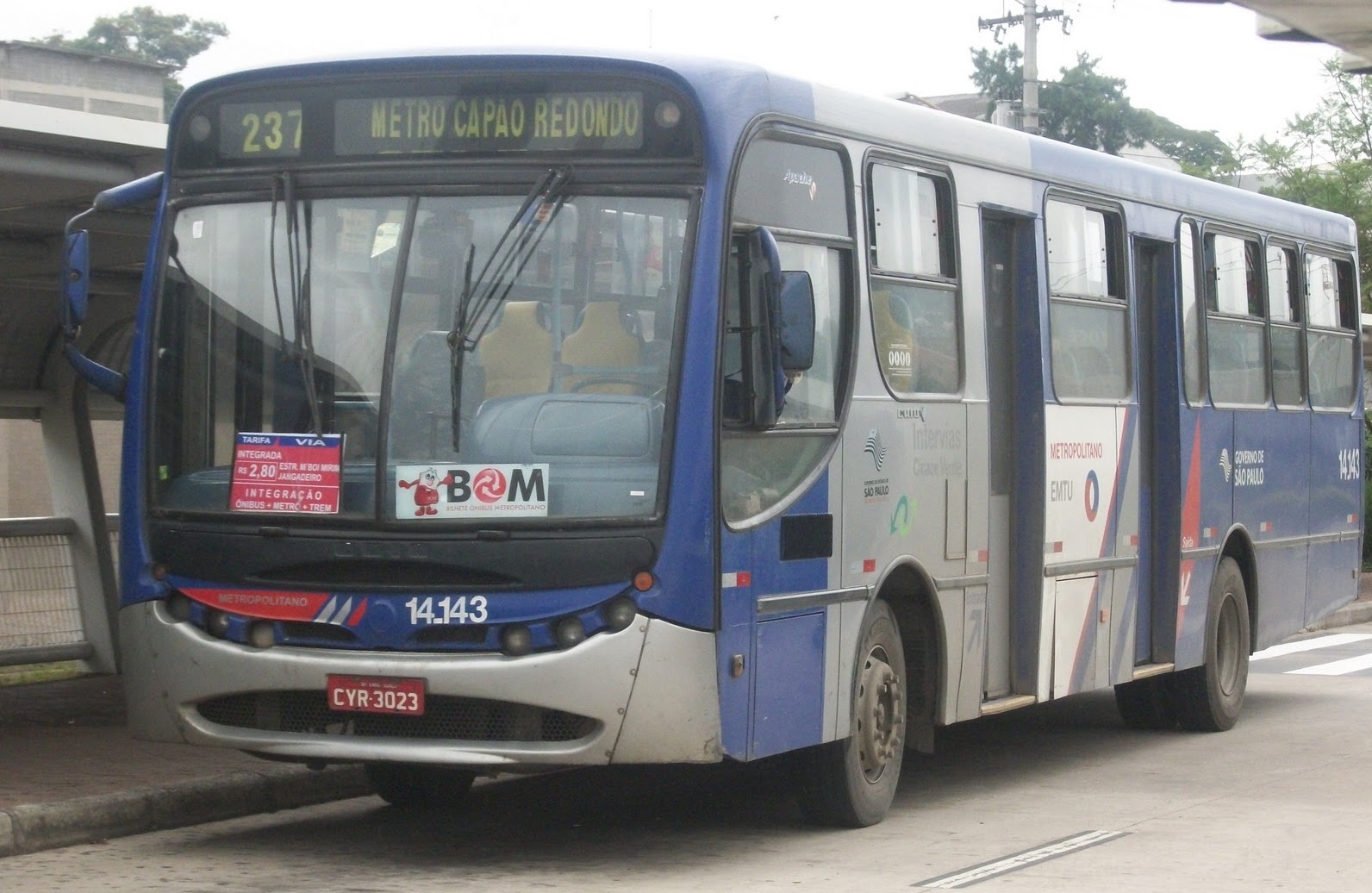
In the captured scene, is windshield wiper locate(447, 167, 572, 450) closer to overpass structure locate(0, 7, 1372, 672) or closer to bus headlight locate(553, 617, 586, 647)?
bus headlight locate(553, 617, 586, 647)

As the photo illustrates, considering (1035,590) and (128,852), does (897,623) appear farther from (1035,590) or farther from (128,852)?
(128,852)

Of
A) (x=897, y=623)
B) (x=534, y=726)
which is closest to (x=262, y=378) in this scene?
(x=534, y=726)

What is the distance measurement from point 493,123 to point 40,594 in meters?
8.19

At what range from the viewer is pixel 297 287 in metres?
8.12

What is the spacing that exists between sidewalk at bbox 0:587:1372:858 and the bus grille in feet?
3.19

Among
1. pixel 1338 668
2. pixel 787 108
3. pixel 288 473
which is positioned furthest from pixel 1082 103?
pixel 288 473

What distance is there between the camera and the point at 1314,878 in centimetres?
794

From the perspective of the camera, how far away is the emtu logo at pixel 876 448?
354 inches

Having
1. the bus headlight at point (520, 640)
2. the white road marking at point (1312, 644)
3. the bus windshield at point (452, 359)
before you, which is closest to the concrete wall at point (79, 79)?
the white road marking at point (1312, 644)

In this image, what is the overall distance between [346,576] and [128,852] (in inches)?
64.3

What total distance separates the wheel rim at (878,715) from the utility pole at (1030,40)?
2683 cm

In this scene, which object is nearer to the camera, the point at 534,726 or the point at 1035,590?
the point at 534,726

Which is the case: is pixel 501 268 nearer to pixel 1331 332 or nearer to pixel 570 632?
pixel 570 632

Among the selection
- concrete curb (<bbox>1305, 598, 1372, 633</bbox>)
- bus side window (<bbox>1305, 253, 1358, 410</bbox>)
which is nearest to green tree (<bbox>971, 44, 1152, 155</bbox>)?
concrete curb (<bbox>1305, 598, 1372, 633</bbox>)
